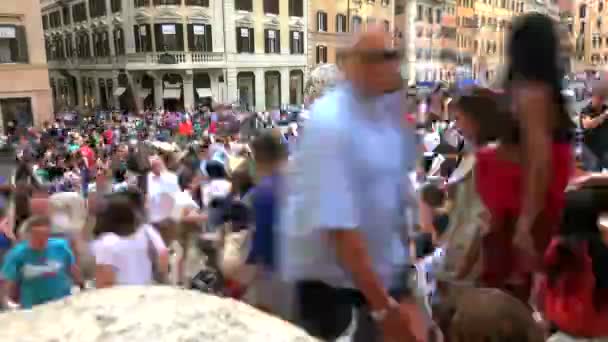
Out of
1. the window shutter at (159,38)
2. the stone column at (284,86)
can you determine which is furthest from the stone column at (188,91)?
the stone column at (284,86)

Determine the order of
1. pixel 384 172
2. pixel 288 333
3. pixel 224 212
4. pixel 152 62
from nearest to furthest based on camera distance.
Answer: pixel 288 333, pixel 384 172, pixel 224 212, pixel 152 62

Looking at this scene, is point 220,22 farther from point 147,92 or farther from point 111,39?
point 111,39

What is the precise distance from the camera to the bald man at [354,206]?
1.90 m

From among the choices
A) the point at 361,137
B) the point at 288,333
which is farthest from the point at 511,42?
the point at 288,333

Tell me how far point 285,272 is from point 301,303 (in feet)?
0.47

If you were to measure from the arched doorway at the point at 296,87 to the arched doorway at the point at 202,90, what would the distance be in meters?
6.60

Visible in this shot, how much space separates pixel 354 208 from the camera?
192 centimetres

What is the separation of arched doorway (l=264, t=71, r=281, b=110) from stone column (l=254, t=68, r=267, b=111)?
1.73 feet

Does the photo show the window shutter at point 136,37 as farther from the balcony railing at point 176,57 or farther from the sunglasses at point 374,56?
the sunglasses at point 374,56

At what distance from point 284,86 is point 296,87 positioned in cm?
168

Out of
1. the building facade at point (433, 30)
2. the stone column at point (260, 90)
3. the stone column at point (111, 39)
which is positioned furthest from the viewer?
the building facade at point (433, 30)

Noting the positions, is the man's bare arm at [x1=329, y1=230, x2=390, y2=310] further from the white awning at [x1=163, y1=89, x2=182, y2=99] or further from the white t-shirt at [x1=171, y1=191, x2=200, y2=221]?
the white awning at [x1=163, y1=89, x2=182, y2=99]

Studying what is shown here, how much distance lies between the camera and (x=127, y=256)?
3652mm

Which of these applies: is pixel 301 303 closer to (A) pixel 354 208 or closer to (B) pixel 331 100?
(A) pixel 354 208
